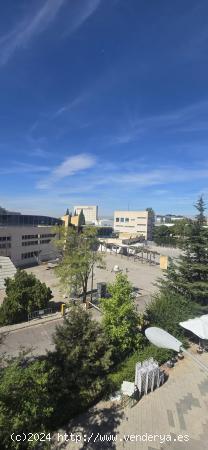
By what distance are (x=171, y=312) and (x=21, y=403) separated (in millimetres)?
13141

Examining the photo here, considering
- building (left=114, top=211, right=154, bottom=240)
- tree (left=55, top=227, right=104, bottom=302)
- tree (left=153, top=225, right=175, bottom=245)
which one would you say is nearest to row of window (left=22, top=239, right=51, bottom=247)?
tree (left=55, top=227, right=104, bottom=302)

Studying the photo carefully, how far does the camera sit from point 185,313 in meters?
21.5

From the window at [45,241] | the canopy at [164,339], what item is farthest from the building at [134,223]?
the canopy at [164,339]

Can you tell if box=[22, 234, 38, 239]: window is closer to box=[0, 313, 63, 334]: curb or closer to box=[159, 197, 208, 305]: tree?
box=[0, 313, 63, 334]: curb

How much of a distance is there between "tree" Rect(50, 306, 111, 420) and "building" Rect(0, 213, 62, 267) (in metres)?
32.2

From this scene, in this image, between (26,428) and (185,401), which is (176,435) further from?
(26,428)

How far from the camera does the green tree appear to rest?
1028cm

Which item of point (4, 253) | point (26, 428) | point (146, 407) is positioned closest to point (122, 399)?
point (146, 407)

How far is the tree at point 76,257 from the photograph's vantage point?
94.1 feet

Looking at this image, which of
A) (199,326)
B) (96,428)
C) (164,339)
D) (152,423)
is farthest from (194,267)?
(164,339)

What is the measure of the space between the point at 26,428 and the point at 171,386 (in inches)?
355

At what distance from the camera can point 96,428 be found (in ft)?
44.0

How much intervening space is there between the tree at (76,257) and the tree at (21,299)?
2852mm

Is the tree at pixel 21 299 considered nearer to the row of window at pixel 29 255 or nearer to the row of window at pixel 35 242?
the row of window at pixel 35 242
